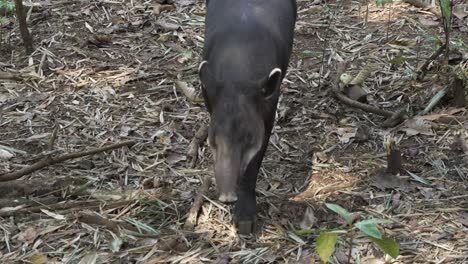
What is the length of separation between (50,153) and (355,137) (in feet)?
7.43

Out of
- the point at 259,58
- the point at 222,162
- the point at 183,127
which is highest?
the point at 259,58

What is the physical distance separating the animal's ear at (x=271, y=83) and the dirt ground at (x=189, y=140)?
880 mm

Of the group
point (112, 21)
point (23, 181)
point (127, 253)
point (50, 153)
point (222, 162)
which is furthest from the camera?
point (112, 21)

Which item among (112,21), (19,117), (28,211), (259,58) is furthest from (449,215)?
(112,21)

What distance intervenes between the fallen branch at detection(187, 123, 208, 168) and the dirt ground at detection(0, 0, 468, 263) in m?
0.06

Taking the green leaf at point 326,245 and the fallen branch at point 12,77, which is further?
Answer: the fallen branch at point 12,77

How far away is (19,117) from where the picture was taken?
217 inches

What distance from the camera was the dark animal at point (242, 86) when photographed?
11.9 feet

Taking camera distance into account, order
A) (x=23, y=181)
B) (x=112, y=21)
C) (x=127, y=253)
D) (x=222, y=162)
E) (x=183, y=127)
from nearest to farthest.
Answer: (x=222, y=162), (x=127, y=253), (x=23, y=181), (x=183, y=127), (x=112, y=21)

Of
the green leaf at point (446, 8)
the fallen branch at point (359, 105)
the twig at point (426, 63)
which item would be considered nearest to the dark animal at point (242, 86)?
the fallen branch at point (359, 105)

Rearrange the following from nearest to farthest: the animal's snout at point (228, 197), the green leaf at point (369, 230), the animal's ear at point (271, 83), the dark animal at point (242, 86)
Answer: the green leaf at point (369, 230) → the animal's snout at point (228, 197) → the dark animal at point (242, 86) → the animal's ear at point (271, 83)

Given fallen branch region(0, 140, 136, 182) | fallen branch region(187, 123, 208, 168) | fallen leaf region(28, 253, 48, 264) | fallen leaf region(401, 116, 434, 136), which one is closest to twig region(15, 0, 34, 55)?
fallen branch region(0, 140, 136, 182)

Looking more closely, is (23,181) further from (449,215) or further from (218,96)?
(449,215)

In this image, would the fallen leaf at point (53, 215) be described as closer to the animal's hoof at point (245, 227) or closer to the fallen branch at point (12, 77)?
the animal's hoof at point (245, 227)
